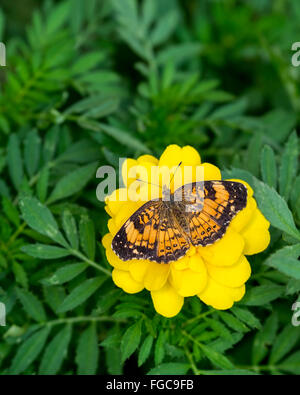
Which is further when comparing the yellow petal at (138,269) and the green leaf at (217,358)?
the green leaf at (217,358)

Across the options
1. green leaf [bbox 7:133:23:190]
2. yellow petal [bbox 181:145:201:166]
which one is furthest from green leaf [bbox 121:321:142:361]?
green leaf [bbox 7:133:23:190]

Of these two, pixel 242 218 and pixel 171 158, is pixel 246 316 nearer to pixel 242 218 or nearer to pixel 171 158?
pixel 242 218

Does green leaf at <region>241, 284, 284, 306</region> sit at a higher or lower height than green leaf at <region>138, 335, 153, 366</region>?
higher

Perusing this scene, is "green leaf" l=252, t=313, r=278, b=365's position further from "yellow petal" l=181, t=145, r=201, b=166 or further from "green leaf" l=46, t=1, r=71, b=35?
"green leaf" l=46, t=1, r=71, b=35

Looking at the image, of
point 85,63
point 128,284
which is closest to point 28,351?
point 128,284

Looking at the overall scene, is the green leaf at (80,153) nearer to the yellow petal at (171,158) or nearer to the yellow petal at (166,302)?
the yellow petal at (171,158)
